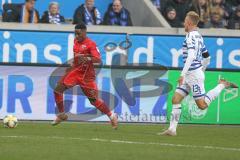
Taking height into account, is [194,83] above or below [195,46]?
below

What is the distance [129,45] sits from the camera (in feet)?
63.9

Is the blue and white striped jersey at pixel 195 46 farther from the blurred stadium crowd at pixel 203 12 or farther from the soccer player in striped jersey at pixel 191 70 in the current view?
the blurred stadium crowd at pixel 203 12

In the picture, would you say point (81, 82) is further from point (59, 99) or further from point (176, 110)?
point (176, 110)

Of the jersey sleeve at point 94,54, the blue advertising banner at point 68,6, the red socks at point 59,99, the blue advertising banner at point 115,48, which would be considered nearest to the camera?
the jersey sleeve at point 94,54

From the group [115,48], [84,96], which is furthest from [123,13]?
[84,96]

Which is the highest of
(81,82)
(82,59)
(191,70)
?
(82,59)

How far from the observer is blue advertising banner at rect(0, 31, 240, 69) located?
19.0 m

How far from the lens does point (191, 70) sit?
14047mm

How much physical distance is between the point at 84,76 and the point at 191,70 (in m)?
2.27

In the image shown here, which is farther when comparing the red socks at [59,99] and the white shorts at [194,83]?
the red socks at [59,99]

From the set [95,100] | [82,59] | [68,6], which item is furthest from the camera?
[68,6]

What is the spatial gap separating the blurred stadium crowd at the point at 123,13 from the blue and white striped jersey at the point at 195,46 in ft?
23.1

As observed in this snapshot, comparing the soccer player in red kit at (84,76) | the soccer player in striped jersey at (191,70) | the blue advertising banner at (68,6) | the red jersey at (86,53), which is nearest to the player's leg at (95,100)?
the soccer player in red kit at (84,76)

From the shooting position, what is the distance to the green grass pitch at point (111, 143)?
1059 centimetres
